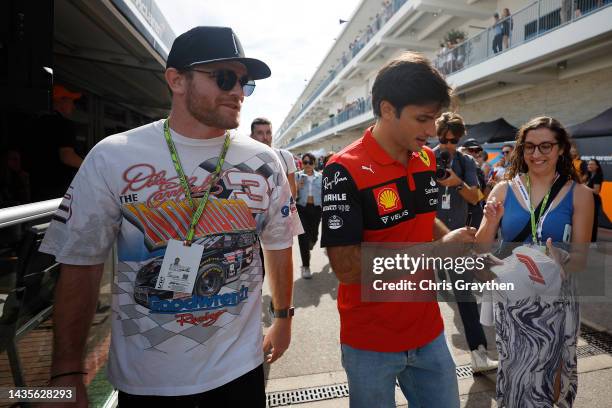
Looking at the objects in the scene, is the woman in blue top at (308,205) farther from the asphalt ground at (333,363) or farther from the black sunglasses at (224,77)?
the black sunglasses at (224,77)

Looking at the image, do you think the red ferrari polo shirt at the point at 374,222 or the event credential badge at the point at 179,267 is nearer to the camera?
the event credential badge at the point at 179,267

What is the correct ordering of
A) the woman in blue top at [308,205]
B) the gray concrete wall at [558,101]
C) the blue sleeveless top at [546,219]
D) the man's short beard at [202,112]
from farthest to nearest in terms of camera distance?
the gray concrete wall at [558,101] < the woman in blue top at [308,205] < the blue sleeveless top at [546,219] < the man's short beard at [202,112]

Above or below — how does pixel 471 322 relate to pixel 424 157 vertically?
below

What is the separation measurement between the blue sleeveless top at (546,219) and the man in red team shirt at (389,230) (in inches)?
32.1

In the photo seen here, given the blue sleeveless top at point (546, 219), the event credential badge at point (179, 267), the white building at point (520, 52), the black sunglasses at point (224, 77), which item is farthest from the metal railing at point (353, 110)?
the event credential badge at point (179, 267)

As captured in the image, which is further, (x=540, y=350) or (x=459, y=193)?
(x=459, y=193)

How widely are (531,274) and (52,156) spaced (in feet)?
12.3

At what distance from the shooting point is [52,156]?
10.4 feet

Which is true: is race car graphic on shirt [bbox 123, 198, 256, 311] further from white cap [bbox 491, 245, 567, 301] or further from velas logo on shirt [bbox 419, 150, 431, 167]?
white cap [bbox 491, 245, 567, 301]

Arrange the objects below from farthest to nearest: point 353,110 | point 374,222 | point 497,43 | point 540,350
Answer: point 353,110
point 497,43
point 540,350
point 374,222

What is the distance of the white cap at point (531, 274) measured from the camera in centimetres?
200

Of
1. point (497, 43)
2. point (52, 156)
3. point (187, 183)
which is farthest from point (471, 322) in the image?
point (497, 43)

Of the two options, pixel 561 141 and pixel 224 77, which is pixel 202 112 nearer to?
pixel 224 77

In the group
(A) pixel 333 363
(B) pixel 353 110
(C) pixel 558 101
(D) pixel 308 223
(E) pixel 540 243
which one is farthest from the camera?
(B) pixel 353 110
